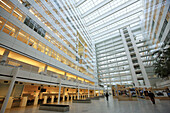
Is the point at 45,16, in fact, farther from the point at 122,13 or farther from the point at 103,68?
the point at 103,68

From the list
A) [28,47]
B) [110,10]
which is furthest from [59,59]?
[110,10]

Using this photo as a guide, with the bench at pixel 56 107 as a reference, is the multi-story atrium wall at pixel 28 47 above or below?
above

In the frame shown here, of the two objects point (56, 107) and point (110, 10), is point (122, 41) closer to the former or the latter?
point (110, 10)

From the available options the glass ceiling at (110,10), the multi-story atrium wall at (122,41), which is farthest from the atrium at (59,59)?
the multi-story atrium wall at (122,41)

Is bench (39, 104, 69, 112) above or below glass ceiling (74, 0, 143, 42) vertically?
below

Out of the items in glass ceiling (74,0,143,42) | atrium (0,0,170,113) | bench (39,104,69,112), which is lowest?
bench (39,104,69,112)

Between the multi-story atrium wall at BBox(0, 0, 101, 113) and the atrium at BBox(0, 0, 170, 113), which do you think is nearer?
the atrium at BBox(0, 0, 170, 113)

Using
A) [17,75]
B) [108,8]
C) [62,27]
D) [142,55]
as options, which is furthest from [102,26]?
[17,75]

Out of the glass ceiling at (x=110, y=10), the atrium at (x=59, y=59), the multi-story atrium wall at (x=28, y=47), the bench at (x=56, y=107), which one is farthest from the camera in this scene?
the glass ceiling at (x=110, y=10)

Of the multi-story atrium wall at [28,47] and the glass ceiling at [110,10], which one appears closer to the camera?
the multi-story atrium wall at [28,47]

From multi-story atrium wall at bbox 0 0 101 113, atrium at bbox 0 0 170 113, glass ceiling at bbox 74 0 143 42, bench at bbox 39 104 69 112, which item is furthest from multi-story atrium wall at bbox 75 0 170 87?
bench at bbox 39 104 69 112

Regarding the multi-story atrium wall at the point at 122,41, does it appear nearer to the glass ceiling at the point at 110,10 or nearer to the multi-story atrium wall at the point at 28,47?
the glass ceiling at the point at 110,10

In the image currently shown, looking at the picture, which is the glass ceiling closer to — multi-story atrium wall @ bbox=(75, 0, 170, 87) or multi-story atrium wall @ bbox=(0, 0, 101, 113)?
multi-story atrium wall @ bbox=(75, 0, 170, 87)

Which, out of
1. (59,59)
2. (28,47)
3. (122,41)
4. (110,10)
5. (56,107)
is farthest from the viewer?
(122,41)
